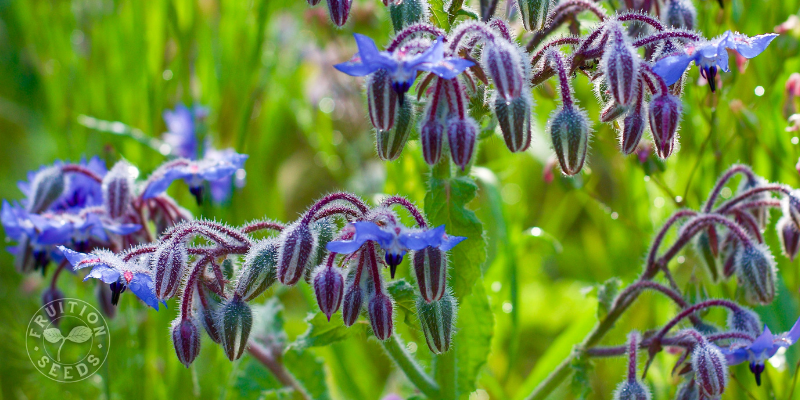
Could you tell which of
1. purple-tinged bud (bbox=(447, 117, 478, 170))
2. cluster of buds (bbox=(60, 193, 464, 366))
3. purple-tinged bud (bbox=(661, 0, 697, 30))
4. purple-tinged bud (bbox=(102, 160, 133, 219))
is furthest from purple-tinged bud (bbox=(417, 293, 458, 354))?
purple-tinged bud (bbox=(661, 0, 697, 30))

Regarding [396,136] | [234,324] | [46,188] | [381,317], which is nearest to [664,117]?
[396,136]

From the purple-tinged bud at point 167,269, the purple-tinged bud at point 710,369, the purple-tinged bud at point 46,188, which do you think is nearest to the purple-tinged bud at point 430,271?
the purple-tinged bud at point 167,269

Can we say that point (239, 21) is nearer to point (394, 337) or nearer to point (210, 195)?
point (210, 195)

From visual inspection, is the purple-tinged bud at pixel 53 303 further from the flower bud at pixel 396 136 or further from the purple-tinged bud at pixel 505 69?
the purple-tinged bud at pixel 505 69

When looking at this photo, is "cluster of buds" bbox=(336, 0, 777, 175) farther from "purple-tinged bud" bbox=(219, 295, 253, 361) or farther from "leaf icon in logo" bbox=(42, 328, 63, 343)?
"leaf icon in logo" bbox=(42, 328, 63, 343)

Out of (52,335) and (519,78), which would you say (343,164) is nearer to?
(52,335)
